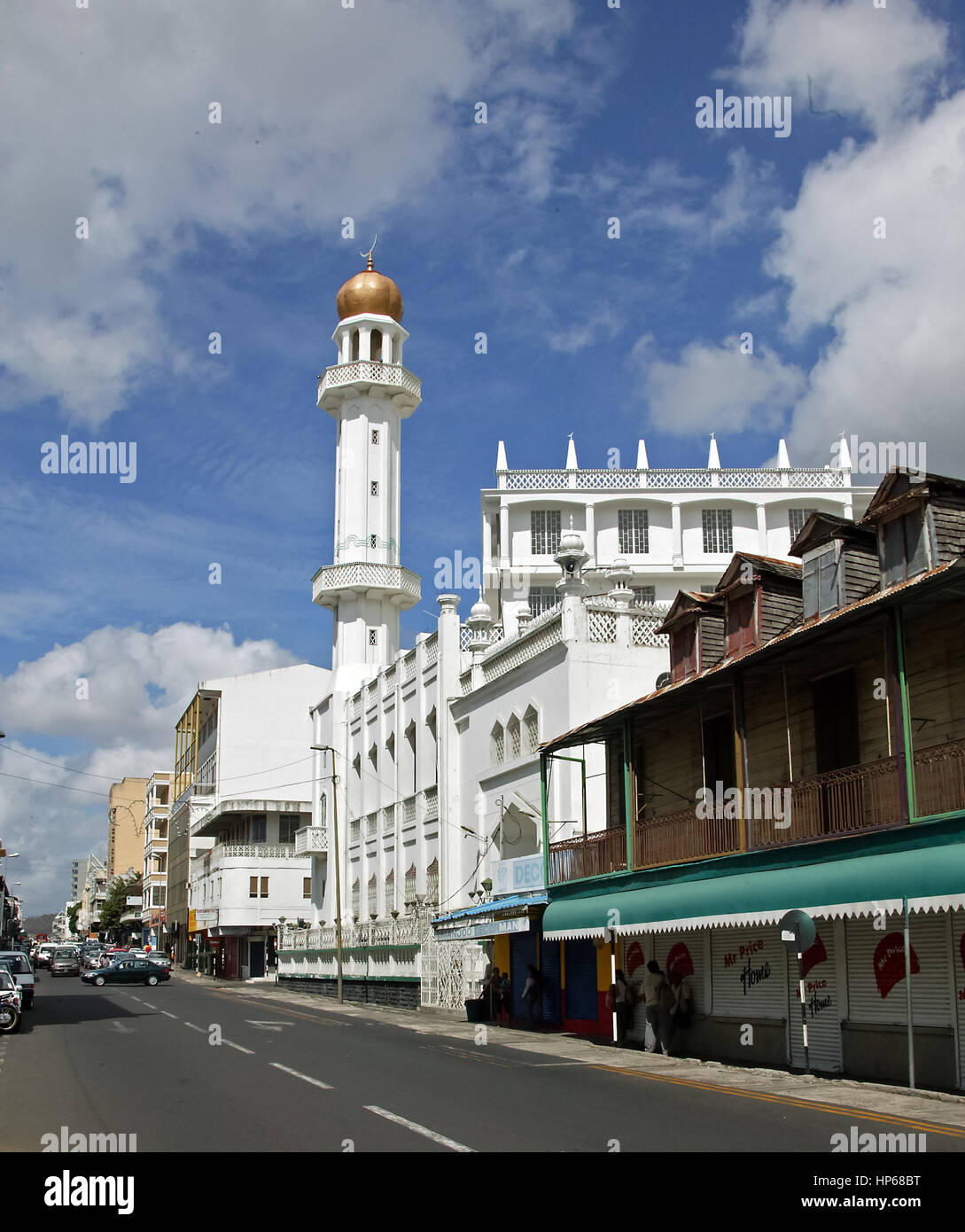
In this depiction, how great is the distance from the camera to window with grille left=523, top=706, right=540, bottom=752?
3038cm

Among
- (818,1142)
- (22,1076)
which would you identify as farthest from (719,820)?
(22,1076)

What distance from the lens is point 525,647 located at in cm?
3153

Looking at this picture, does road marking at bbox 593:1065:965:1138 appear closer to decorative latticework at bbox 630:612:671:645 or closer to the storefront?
the storefront

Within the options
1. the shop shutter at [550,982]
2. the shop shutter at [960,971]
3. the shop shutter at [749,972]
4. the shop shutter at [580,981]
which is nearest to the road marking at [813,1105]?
the shop shutter at [960,971]

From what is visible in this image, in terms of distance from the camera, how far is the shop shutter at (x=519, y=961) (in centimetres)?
2803

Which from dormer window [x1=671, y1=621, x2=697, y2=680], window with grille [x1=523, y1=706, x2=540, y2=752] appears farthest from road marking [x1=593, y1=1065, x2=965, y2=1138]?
window with grille [x1=523, y1=706, x2=540, y2=752]

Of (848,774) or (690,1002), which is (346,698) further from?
(848,774)

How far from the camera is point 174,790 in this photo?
97.8m

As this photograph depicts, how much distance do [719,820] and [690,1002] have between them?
3525mm

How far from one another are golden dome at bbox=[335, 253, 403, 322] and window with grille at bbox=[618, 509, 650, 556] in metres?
13.2

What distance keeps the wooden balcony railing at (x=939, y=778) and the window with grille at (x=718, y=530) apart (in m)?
40.0

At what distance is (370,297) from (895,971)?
44150 millimetres

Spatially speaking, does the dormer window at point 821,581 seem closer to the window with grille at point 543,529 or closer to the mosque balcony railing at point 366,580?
the mosque balcony railing at point 366,580

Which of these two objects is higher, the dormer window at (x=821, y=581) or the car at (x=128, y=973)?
the dormer window at (x=821, y=581)
